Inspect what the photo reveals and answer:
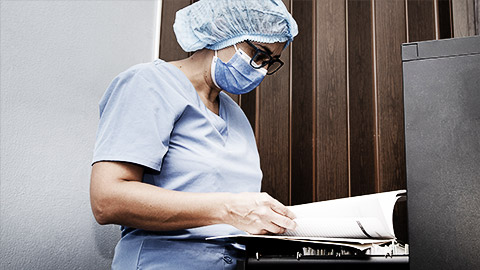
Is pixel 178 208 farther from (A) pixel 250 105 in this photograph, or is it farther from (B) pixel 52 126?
(A) pixel 250 105

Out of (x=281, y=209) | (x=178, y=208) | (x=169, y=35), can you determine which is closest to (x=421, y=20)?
(x=169, y=35)

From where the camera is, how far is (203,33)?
120cm

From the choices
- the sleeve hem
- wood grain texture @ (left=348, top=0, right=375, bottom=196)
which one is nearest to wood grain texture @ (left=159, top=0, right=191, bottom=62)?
wood grain texture @ (left=348, top=0, right=375, bottom=196)

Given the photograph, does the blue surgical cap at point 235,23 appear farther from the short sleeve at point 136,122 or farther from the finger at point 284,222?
the finger at point 284,222

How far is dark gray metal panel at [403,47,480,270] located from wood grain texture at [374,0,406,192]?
924mm

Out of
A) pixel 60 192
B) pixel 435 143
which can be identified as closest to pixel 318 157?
pixel 60 192

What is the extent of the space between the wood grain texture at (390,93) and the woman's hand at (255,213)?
2.45 ft

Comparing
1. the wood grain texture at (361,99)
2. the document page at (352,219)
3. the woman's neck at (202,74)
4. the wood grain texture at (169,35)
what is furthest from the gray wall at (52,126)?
the wood grain texture at (361,99)

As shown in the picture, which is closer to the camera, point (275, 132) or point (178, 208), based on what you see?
point (178, 208)

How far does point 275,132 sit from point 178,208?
82cm

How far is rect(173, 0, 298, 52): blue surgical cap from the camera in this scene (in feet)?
3.85

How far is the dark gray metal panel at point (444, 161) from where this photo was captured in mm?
538

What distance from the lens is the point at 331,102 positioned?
1568 millimetres

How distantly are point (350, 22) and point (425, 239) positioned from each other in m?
1.19
